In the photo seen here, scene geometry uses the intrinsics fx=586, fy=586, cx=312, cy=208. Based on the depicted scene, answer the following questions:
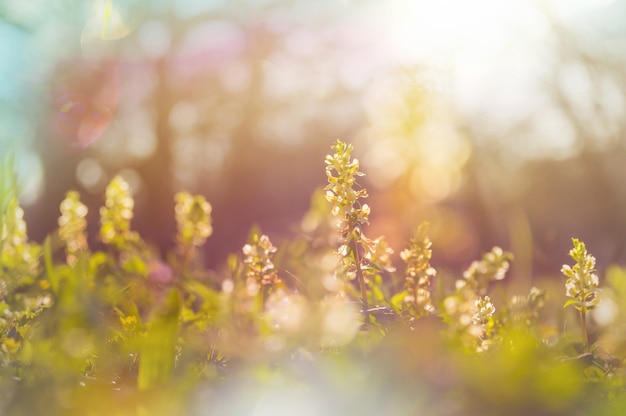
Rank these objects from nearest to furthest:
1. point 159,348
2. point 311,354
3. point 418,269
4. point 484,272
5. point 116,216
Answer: point 159,348 < point 311,354 < point 418,269 < point 484,272 < point 116,216

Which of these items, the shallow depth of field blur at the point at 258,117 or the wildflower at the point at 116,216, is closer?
the wildflower at the point at 116,216

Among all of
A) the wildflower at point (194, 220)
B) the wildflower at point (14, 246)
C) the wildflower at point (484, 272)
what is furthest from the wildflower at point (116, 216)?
the wildflower at point (484, 272)

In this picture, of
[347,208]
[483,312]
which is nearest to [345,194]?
[347,208]

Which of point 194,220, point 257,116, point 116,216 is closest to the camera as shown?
point 194,220

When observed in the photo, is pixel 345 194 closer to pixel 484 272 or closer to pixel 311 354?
pixel 311 354

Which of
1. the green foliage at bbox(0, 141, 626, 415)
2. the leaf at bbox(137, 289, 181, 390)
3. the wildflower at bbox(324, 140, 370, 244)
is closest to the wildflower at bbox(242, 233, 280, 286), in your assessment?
the green foliage at bbox(0, 141, 626, 415)

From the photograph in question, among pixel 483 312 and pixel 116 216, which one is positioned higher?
pixel 116 216

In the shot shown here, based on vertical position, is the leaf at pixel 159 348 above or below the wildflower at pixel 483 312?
below

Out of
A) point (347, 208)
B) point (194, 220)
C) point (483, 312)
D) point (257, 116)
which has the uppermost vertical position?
point (257, 116)

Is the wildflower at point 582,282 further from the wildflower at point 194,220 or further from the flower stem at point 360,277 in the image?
the wildflower at point 194,220
